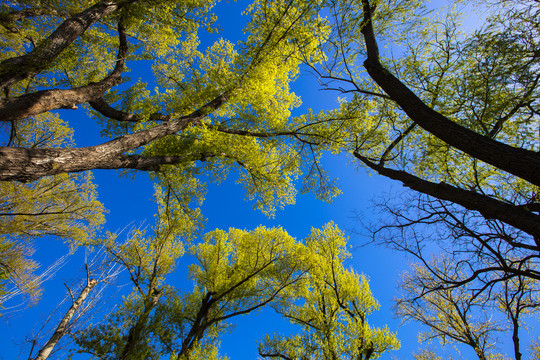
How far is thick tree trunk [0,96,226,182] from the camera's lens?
2.58 metres

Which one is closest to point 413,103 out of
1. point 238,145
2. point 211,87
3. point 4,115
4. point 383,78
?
point 383,78

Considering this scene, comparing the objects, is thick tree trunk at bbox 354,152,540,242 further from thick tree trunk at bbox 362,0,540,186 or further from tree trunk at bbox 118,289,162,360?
tree trunk at bbox 118,289,162,360

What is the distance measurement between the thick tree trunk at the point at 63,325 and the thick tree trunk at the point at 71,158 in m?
5.96

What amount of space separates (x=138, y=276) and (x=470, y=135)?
8737mm

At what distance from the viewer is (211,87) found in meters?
6.50

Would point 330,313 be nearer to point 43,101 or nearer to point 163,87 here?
point 43,101

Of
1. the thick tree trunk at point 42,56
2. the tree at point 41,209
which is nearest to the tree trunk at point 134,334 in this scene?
the tree at point 41,209

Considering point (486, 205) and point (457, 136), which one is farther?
point (457, 136)

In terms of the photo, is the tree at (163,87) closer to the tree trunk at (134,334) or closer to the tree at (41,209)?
the tree at (41,209)

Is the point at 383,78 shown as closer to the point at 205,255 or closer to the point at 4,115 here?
the point at 4,115

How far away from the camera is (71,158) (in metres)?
3.15

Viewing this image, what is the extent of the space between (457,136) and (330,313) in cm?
741

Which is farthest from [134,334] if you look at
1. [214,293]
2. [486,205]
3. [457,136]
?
[457,136]

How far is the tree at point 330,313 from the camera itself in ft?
21.0
